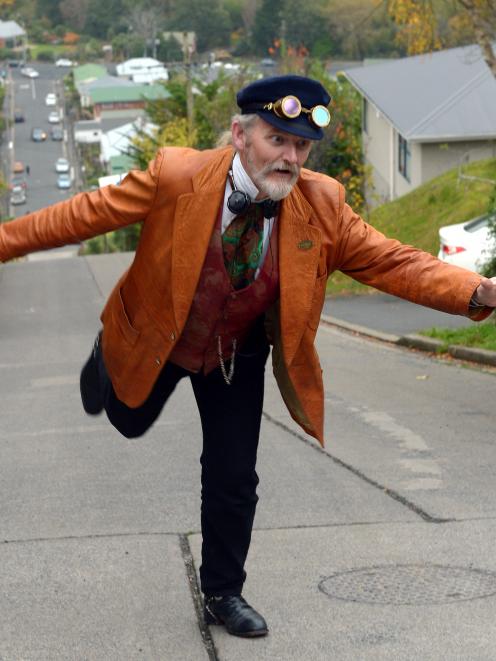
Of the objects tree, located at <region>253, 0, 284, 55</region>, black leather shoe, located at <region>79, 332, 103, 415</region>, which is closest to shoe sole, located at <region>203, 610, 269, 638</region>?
black leather shoe, located at <region>79, 332, 103, 415</region>

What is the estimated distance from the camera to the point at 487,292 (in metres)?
4.44

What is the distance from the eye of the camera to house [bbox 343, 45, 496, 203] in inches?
1451

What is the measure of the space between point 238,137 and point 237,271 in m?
0.45

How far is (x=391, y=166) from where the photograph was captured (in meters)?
42.7

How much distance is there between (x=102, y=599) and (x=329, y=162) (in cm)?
3908

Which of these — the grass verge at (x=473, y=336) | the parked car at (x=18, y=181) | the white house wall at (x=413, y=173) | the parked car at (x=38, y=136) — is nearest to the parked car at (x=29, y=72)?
the parked car at (x=38, y=136)

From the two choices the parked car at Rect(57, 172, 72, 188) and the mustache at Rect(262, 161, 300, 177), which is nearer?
the mustache at Rect(262, 161, 300, 177)

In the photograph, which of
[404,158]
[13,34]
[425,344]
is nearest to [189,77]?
[404,158]

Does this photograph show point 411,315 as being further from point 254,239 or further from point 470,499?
point 254,239

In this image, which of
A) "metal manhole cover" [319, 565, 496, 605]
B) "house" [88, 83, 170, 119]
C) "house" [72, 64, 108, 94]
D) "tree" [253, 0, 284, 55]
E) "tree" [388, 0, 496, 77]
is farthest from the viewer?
"house" [72, 64, 108, 94]

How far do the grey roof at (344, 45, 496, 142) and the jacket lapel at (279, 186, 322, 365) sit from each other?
29007mm

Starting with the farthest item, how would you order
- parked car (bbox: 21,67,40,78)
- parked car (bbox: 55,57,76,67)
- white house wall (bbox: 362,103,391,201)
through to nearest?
1. parked car (bbox: 55,57,76,67)
2. parked car (bbox: 21,67,40,78)
3. white house wall (bbox: 362,103,391,201)

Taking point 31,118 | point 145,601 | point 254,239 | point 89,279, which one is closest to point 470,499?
point 145,601

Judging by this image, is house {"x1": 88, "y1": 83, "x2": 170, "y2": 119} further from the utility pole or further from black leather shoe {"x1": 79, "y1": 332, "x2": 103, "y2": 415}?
black leather shoe {"x1": 79, "y1": 332, "x2": 103, "y2": 415}
